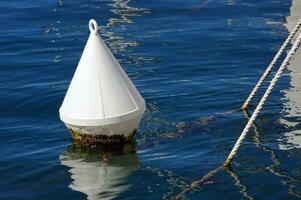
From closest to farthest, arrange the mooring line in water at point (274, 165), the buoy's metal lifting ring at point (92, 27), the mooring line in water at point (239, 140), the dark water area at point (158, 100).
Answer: the mooring line in water at point (274, 165) < the mooring line in water at point (239, 140) < the dark water area at point (158, 100) < the buoy's metal lifting ring at point (92, 27)

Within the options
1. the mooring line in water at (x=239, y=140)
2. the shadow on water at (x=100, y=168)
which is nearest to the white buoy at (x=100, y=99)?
the shadow on water at (x=100, y=168)

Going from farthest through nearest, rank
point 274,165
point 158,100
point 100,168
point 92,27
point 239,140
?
point 158,100
point 92,27
point 100,168
point 274,165
point 239,140

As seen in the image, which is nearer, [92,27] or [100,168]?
[100,168]

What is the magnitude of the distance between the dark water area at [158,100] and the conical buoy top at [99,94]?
24.4 inches

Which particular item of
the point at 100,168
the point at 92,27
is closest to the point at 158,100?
the point at 92,27

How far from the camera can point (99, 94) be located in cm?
851

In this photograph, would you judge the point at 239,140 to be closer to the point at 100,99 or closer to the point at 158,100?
the point at 100,99

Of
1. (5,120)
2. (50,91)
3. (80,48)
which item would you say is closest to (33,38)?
(80,48)

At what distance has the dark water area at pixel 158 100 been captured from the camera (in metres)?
8.13

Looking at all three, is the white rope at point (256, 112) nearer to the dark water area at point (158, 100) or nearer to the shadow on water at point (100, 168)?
the dark water area at point (158, 100)

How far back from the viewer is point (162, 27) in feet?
53.1

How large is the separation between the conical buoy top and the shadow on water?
0.53 m

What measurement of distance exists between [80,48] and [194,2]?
16.5 ft

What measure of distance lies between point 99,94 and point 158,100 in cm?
266
